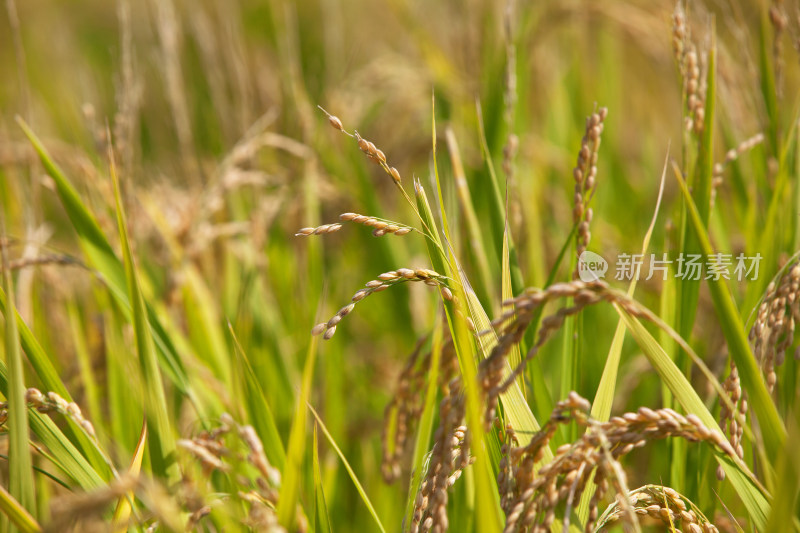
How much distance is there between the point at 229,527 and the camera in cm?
80

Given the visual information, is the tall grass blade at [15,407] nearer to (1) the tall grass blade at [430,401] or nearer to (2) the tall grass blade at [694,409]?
(1) the tall grass blade at [430,401]

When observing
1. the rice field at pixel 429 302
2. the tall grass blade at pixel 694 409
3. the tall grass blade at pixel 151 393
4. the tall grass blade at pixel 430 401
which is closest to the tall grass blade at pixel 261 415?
Result: the rice field at pixel 429 302

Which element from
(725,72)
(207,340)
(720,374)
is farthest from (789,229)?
(207,340)

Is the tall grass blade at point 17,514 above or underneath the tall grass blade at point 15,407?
underneath

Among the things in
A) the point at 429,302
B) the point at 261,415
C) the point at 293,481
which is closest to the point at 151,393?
the point at 261,415

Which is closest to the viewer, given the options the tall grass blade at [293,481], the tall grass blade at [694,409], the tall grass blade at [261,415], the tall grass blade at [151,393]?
the tall grass blade at [293,481]

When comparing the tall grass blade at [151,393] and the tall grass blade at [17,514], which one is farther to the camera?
the tall grass blade at [151,393]

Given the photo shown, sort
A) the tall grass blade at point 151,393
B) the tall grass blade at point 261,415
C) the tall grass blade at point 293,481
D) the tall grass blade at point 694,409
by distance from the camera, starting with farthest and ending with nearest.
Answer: the tall grass blade at point 261,415
the tall grass blade at point 151,393
the tall grass blade at point 694,409
the tall grass blade at point 293,481

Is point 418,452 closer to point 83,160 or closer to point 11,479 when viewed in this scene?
point 11,479

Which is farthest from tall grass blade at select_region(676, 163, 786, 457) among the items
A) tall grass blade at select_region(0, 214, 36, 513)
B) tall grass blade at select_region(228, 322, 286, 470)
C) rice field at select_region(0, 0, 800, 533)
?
tall grass blade at select_region(0, 214, 36, 513)

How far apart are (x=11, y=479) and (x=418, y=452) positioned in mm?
595

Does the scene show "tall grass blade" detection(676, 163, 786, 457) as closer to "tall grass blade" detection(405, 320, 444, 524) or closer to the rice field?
the rice field

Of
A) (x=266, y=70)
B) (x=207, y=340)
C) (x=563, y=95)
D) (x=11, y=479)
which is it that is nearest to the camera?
(x=11, y=479)

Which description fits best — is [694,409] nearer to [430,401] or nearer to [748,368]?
[748,368]
